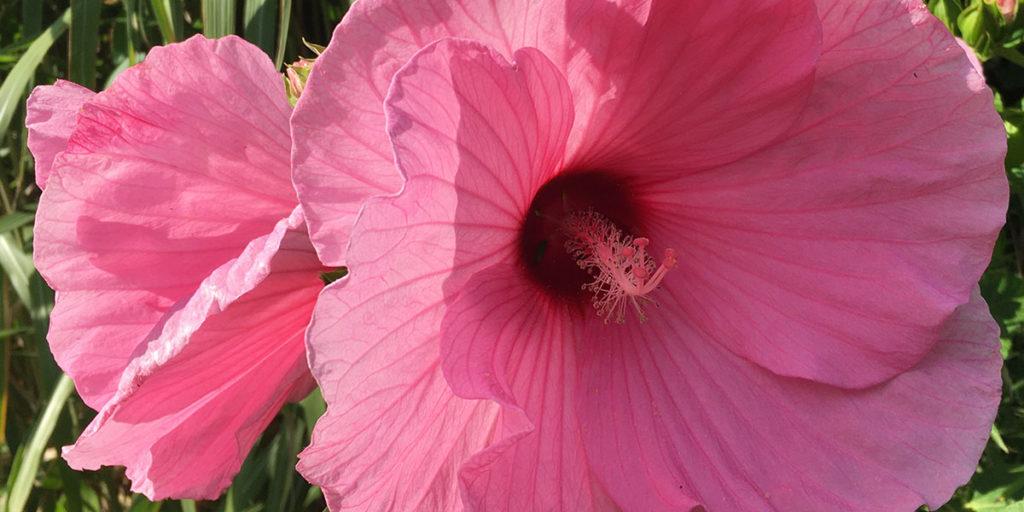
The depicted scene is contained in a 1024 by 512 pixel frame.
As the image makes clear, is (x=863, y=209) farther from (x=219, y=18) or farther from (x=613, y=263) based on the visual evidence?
(x=219, y=18)

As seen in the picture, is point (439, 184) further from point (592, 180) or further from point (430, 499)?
point (592, 180)

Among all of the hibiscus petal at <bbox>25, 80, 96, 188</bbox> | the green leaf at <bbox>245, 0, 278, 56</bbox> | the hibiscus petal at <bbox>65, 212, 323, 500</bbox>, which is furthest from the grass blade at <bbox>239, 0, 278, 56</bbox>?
the hibiscus petal at <bbox>65, 212, 323, 500</bbox>

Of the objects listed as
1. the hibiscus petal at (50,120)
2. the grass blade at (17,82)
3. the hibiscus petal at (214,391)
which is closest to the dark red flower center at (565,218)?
the hibiscus petal at (214,391)

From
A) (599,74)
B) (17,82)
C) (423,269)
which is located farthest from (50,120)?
(17,82)

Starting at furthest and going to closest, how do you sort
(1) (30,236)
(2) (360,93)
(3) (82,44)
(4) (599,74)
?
(1) (30,236) < (3) (82,44) < (4) (599,74) < (2) (360,93)

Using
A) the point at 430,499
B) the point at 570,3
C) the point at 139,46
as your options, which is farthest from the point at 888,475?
the point at 139,46

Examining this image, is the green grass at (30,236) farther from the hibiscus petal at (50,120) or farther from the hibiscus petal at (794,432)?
the hibiscus petal at (794,432)

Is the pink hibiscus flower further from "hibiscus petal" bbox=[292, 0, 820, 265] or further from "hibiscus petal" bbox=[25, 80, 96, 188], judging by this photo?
"hibiscus petal" bbox=[292, 0, 820, 265]
